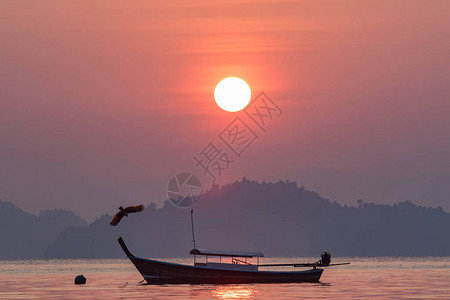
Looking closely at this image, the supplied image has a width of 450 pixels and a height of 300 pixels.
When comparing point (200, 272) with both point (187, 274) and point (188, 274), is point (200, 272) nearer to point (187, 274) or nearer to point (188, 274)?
point (188, 274)

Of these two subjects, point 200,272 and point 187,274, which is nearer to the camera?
point 200,272

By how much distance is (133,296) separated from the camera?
9425 cm

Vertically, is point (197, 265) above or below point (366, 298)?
above

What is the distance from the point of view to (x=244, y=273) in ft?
348

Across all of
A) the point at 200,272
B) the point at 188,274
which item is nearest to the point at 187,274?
the point at 188,274

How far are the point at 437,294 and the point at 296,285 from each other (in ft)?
62.2

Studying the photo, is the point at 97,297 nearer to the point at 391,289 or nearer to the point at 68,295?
the point at 68,295

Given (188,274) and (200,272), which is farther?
(188,274)

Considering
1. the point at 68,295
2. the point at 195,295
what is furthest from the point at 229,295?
the point at 68,295

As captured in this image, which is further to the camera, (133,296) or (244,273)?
(244,273)

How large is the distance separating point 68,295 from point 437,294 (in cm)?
4129

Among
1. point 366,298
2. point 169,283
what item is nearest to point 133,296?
point 169,283

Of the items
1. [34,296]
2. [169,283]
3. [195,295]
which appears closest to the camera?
[195,295]

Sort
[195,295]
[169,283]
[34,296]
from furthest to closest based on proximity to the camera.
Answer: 1. [169,283]
2. [34,296]
3. [195,295]
